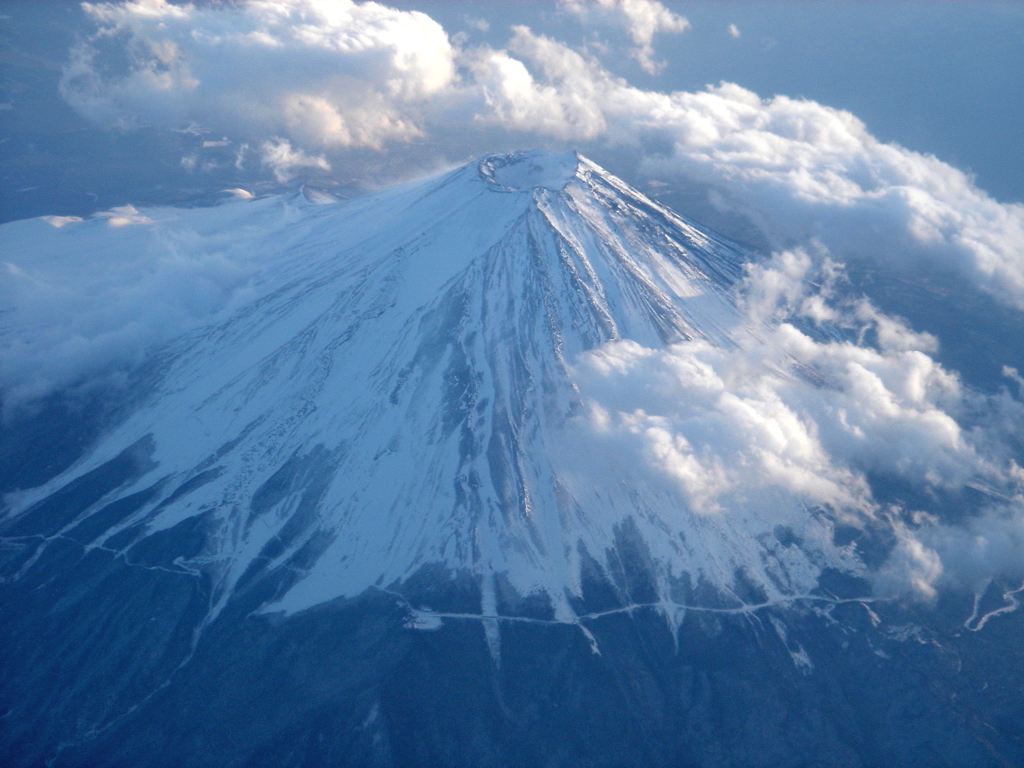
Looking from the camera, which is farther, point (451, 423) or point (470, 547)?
point (451, 423)

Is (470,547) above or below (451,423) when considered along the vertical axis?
below

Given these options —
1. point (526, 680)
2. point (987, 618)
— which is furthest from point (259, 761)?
point (987, 618)

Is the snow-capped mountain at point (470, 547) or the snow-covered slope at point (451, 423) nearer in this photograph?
the snow-capped mountain at point (470, 547)

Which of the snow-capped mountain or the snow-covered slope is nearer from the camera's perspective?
the snow-capped mountain
